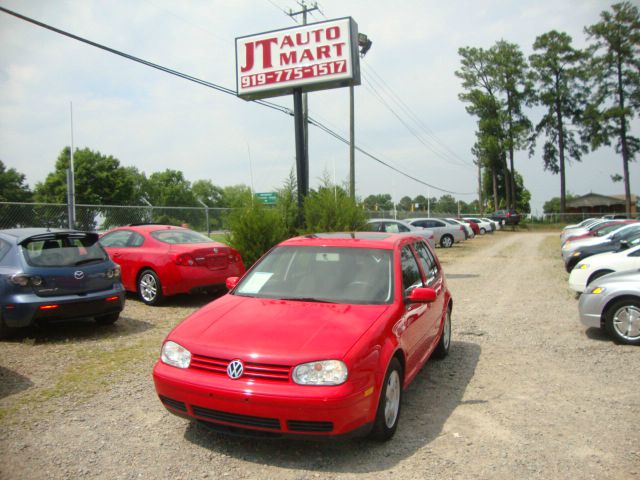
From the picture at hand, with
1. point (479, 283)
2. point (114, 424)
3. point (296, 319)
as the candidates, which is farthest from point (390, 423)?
point (479, 283)

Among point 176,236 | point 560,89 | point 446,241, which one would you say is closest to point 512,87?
point 560,89

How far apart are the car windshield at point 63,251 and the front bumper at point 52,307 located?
47 centimetres

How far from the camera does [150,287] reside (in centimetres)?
991

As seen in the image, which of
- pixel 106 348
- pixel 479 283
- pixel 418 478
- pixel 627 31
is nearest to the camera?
pixel 418 478

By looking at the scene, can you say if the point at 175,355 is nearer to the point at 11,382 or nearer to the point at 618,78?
the point at 11,382

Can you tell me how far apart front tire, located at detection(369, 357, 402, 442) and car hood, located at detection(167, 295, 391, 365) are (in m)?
0.40

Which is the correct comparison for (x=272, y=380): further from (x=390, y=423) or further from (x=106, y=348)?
(x=106, y=348)

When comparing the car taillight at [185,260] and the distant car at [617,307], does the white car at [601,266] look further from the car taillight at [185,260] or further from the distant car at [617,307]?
the car taillight at [185,260]

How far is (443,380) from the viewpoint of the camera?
5750mm

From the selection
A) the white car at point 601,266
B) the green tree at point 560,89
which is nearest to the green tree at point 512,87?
the green tree at point 560,89

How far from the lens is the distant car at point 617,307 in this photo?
7090mm

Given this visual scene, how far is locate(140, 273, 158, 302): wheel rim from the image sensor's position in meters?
9.83

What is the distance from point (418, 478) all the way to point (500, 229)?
56543 millimetres

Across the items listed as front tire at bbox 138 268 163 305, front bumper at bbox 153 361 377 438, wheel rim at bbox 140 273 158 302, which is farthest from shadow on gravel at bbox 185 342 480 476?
wheel rim at bbox 140 273 158 302
